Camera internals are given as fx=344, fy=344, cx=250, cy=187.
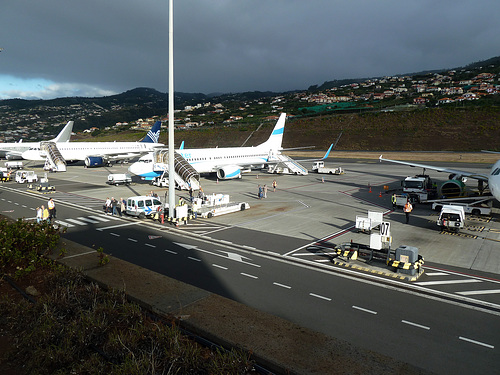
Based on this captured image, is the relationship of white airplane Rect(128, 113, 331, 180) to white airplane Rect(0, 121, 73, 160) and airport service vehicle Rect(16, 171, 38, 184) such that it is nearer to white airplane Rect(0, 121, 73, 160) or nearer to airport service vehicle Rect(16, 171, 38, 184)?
airport service vehicle Rect(16, 171, 38, 184)

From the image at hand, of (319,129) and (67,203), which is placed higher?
(319,129)

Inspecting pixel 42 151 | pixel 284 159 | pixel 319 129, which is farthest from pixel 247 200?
pixel 319 129

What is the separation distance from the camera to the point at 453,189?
106 ft

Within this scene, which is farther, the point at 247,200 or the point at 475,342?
the point at 247,200

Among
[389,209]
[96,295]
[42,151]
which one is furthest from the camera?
[42,151]

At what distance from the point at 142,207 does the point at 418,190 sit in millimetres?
26369

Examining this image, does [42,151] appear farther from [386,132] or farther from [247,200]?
[386,132]

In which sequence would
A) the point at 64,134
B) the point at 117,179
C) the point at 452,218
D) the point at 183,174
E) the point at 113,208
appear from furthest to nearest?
the point at 64,134 < the point at 117,179 < the point at 183,174 < the point at 113,208 < the point at 452,218

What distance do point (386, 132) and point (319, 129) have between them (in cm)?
2579

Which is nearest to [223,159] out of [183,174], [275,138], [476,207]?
[275,138]

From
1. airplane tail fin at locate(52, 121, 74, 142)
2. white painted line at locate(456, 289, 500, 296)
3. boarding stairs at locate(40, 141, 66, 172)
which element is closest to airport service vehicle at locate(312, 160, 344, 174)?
white painted line at locate(456, 289, 500, 296)

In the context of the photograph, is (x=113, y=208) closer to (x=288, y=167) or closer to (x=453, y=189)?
(x=453, y=189)

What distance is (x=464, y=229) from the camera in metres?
24.5

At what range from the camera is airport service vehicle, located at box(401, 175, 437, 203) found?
33.8m
